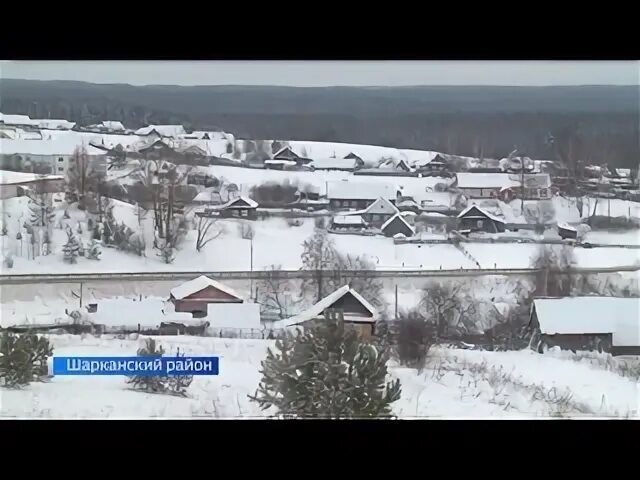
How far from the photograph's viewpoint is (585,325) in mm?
2309

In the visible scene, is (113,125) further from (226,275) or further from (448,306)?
(448,306)

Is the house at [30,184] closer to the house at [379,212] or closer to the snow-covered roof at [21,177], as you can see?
the snow-covered roof at [21,177]

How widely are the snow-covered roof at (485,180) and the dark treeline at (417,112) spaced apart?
79 millimetres

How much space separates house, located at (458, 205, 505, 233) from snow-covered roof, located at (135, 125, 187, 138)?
1.07 metres

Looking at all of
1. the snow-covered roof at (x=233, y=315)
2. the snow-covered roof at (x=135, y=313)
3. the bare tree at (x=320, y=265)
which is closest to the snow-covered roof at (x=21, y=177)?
the snow-covered roof at (x=135, y=313)

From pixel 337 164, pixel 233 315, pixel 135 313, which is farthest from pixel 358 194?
pixel 135 313

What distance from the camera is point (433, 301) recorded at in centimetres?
231

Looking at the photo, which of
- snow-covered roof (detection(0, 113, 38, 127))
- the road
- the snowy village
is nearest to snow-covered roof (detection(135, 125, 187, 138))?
the snowy village

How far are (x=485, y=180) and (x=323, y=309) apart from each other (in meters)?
0.76

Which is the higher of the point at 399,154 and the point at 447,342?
the point at 399,154

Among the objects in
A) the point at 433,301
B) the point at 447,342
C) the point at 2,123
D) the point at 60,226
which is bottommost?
the point at 447,342

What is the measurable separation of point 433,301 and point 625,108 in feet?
3.31
